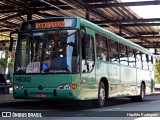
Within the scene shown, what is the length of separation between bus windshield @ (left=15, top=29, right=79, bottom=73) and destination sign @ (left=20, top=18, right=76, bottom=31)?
0.58 feet

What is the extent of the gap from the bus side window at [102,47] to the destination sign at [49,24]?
1.75 m

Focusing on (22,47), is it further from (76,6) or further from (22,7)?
(22,7)

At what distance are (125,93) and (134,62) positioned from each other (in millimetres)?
2243

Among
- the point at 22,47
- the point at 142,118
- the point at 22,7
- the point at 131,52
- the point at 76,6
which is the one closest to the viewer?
the point at 142,118

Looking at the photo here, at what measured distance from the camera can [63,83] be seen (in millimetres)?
11172

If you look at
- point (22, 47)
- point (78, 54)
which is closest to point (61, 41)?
point (78, 54)

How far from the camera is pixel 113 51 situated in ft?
48.3

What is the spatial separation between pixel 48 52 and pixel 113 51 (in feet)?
12.9

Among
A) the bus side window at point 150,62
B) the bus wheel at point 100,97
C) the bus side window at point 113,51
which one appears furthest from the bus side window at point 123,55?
the bus side window at point 150,62

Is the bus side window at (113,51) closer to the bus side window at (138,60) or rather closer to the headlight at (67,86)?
the headlight at (67,86)

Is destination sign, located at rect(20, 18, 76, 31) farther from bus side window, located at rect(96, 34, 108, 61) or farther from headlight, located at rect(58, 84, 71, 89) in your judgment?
headlight, located at rect(58, 84, 71, 89)

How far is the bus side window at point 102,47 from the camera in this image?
43.0 feet

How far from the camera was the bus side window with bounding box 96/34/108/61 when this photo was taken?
13093 millimetres

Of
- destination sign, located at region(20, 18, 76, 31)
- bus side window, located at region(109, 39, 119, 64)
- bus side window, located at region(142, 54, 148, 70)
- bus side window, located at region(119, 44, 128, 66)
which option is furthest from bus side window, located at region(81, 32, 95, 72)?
bus side window, located at region(142, 54, 148, 70)
